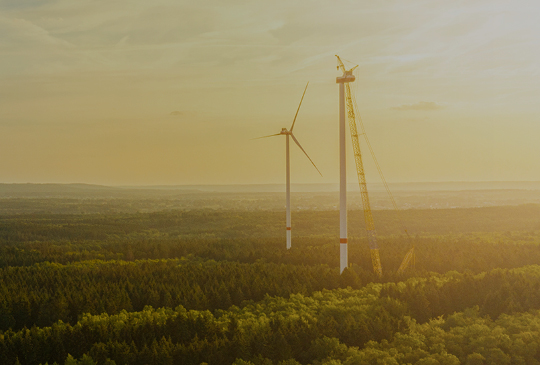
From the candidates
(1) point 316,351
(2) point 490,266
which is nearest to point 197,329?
(1) point 316,351

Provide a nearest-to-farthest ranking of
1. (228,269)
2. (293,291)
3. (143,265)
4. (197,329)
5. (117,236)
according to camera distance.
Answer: (197,329), (293,291), (228,269), (143,265), (117,236)

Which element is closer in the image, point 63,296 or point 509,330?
point 509,330

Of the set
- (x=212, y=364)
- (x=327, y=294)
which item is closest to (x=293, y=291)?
(x=327, y=294)

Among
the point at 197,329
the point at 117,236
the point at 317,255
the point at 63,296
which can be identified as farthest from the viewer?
the point at 117,236

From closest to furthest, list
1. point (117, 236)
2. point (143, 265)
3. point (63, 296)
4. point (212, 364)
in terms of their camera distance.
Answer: point (212, 364) < point (63, 296) < point (143, 265) < point (117, 236)

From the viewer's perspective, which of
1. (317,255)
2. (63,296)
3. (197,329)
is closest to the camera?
(197,329)

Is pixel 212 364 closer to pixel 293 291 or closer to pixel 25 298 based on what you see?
pixel 293 291

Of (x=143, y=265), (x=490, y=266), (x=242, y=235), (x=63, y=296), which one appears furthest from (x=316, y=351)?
(x=242, y=235)

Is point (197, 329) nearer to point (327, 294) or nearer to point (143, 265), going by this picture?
point (327, 294)
